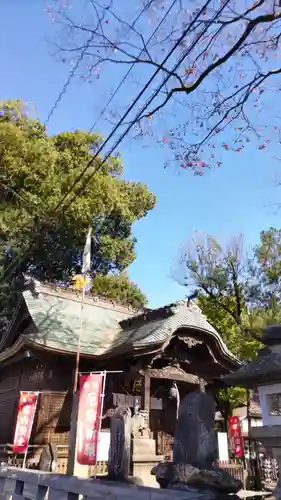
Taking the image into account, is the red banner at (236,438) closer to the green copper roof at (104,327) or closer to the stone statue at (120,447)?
the green copper roof at (104,327)

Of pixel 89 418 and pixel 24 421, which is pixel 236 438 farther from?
pixel 89 418

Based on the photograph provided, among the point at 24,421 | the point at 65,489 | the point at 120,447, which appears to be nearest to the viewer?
the point at 65,489

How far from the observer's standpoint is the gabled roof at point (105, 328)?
523 inches

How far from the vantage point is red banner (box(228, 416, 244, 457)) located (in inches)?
611

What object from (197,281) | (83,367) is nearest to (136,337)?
(83,367)

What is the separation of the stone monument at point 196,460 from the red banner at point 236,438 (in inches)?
487

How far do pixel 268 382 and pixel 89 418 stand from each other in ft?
17.5

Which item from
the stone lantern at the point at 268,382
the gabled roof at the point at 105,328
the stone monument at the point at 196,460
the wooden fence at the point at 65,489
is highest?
the gabled roof at the point at 105,328

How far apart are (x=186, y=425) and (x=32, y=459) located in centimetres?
978

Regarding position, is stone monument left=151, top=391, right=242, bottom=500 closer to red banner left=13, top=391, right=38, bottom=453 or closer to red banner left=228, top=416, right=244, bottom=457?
red banner left=13, top=391, right=38, bottom=453

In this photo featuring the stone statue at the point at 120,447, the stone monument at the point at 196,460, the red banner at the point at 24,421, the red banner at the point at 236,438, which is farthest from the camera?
the red banner at the point at 236,438

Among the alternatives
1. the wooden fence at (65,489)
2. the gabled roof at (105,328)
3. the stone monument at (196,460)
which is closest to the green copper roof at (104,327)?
the gabled roof at (105,328)

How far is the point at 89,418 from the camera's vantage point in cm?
900

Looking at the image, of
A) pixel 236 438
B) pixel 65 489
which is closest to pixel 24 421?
pixel 65 489
